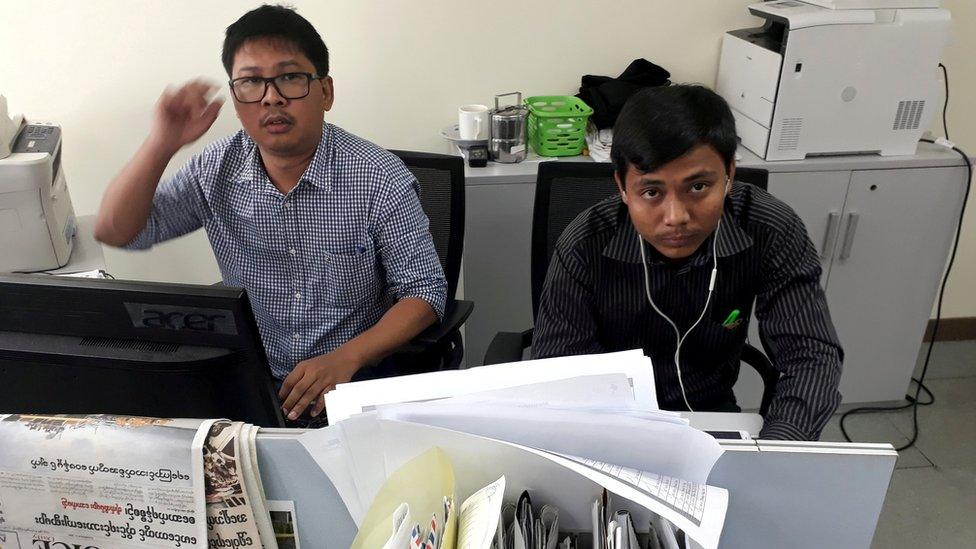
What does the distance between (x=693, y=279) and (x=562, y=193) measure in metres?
0.41

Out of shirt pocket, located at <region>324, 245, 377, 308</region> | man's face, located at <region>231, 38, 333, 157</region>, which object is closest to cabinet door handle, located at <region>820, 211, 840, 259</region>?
shirt pocket, located at <region>324, 245, 377, 308</region>

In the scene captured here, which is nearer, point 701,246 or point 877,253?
point 701,246

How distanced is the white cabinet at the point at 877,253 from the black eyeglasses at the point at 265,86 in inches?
58.1

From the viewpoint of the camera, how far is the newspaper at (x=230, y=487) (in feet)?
2.23

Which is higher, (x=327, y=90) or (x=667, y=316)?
(x=327, y=90)

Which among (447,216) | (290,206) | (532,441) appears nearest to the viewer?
(532,441)

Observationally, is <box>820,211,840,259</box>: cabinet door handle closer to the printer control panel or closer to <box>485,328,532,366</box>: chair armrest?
<box>485,328,532,366</box>: chair armrest

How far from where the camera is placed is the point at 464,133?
2.23 m

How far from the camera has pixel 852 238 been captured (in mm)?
2215

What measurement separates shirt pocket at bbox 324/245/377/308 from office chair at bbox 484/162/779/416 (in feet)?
1.04

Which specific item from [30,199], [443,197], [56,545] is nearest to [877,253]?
[443,197]

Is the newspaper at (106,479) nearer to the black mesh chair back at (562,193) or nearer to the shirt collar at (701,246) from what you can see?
the shirt collar at (701,246)

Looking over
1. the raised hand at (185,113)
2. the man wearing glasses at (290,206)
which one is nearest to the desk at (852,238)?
the man wearing glasses at (290,206)

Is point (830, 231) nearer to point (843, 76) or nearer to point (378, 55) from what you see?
point (843, 76)
